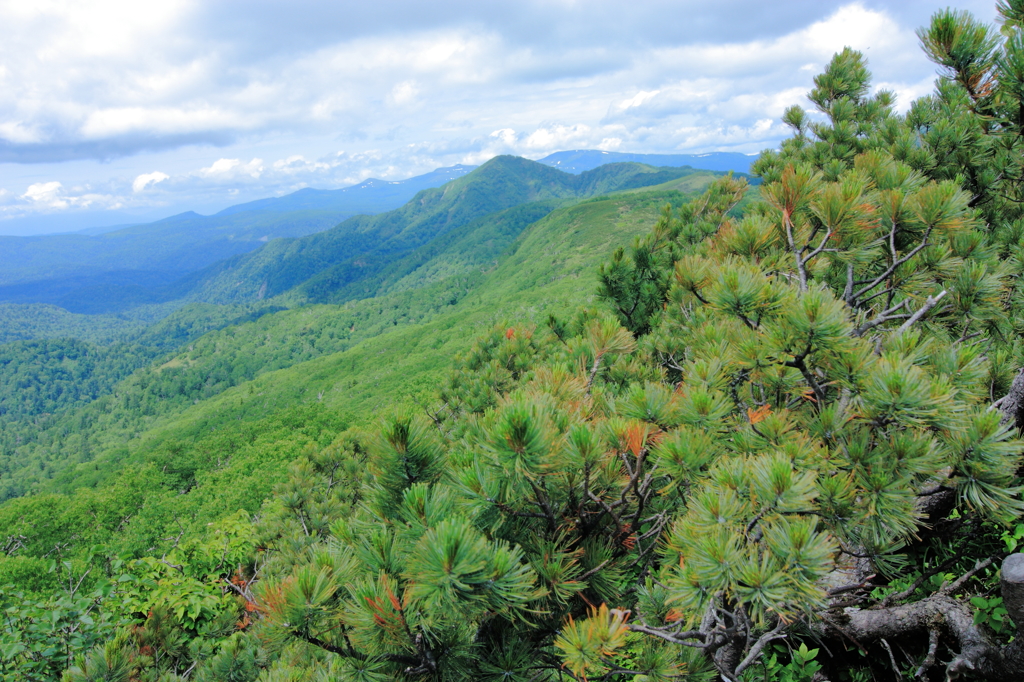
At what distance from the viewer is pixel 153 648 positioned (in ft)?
15.1

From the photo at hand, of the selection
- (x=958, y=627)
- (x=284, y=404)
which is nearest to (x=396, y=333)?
(x=284, y=404)

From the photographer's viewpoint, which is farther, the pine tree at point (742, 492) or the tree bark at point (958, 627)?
the tree bark at point (958, 627)

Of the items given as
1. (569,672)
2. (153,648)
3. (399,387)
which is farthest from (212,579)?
(399,387)

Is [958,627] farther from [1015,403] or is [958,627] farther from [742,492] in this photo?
[742,492]

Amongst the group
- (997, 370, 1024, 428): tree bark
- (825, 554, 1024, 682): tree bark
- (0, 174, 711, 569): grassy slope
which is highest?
(997, 370, 1024, 428): tree bark

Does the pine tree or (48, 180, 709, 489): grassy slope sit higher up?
the pine tree

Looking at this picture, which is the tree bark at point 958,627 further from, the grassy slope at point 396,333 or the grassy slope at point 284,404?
the grassy slope at point 396,333

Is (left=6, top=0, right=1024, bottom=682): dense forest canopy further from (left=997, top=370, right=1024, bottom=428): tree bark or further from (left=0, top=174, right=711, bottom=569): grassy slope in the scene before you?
(left=0, top=174, right=711, bottom=569): grassy slope

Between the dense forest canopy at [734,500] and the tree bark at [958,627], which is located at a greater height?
the dense forest canopy at [734,500]

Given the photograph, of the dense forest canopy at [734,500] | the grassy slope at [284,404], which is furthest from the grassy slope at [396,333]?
the dense forest canopy at [734,500]

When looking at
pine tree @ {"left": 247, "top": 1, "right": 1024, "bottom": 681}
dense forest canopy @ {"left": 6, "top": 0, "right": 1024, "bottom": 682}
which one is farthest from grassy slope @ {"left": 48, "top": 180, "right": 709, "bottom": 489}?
pine tree @ {"left": 247, "top": 1, "right": 1024, "bottom": 681}

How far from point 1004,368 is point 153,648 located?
7.54 meters

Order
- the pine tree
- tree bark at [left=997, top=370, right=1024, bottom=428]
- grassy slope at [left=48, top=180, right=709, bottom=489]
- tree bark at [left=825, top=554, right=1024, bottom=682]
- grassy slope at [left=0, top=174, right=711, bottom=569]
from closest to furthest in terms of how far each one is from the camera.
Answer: the pine tree → tree bark at [left=825, top=554, right=1024, bottom=682] → tree bark at [left=997, top=370, right=1024, bottom=428] → grassy slope at [left=0, top=174, right=711, bottom=569] → grassy slope at [left=48, top=180, right=709, bottom=489]

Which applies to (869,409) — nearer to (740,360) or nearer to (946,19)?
(740,360)
